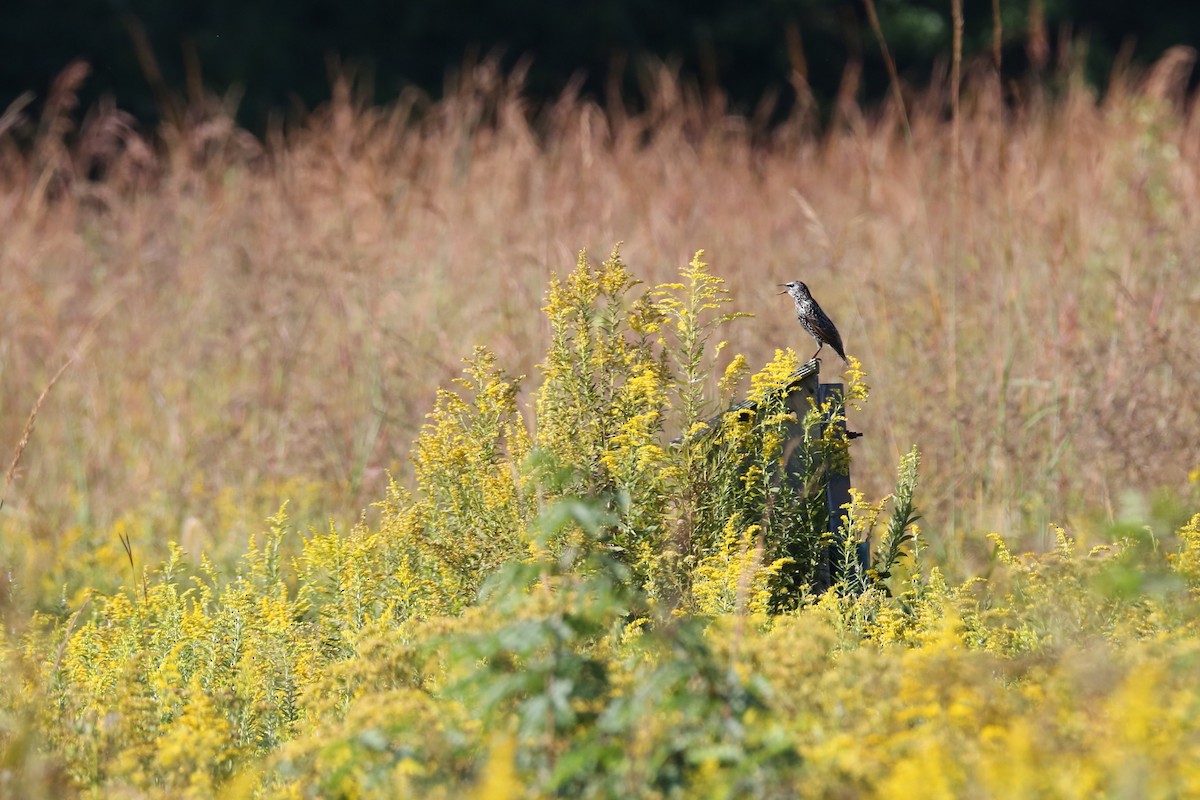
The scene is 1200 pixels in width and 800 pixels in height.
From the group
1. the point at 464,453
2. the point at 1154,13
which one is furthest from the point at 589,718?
the point at 1154,13

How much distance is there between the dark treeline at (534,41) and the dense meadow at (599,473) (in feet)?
22.8

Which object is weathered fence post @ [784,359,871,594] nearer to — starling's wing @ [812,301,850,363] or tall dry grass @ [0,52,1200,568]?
starling's wing @ [812,301,850,363]

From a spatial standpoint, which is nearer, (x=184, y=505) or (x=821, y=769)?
(x=821, y=769)

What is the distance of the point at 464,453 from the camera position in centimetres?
333

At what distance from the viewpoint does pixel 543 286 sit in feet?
19.3

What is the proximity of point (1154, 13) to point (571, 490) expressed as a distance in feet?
56.2

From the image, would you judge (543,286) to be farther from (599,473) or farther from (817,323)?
(599,473)

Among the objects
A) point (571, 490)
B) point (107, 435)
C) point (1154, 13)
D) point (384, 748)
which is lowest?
point (384, 748)

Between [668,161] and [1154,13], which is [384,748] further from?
[1154,13]

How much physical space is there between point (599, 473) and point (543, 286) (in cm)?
272

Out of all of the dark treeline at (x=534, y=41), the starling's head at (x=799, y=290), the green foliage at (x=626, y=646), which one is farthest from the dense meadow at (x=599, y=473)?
the dark treeline at (x=534, y=41)

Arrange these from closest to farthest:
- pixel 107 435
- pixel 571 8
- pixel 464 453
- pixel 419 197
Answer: pixel 464 453, pixel 107 435, pixel 419 197, pixel 571 8

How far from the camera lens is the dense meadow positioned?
2.21m

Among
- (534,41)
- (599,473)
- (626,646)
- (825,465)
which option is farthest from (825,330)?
(534,41)
